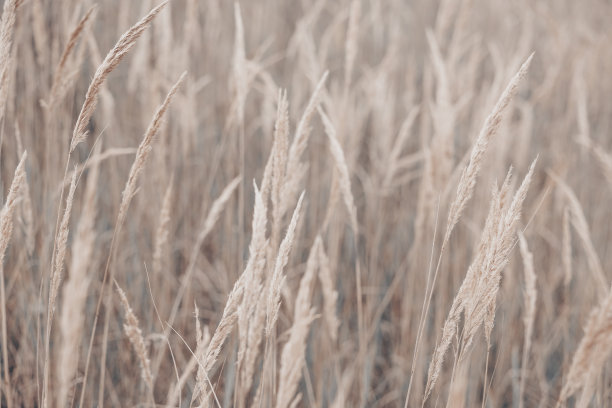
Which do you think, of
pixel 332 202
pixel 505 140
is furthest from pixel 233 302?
pixel 505 140

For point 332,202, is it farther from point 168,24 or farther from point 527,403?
point 527,403

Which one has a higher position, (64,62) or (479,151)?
(64,62)

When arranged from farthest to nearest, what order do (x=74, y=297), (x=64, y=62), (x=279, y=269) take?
1. (x=64, y=62)
2. (x=279, y=269)
3. (x=74, y=297)

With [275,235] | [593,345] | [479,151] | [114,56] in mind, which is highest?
[114,56]

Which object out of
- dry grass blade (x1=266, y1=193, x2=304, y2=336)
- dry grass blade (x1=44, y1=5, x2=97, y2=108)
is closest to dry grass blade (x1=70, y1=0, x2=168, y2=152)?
dry grass blade (x1=44, y1=5, x2=97, y2=108)

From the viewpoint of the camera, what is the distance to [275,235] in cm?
97

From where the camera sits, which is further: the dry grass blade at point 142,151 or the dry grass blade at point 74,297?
the dry grass blade at point 142,151

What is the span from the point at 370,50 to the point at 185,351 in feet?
7.54

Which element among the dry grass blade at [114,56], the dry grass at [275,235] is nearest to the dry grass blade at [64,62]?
the dry grass at [275,235]

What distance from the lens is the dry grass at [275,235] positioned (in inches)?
32.1

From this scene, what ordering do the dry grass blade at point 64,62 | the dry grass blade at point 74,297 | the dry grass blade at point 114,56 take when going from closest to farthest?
the dry grass blade at point 74,297, the dry grass blade at point 114,56, the dry grass blade at point 64,62

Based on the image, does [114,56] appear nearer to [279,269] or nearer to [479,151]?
[279,269]

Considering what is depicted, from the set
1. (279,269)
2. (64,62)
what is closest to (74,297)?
(279,269)

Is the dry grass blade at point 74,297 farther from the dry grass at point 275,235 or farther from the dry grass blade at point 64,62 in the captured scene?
the dry grass blade at point 64,62
